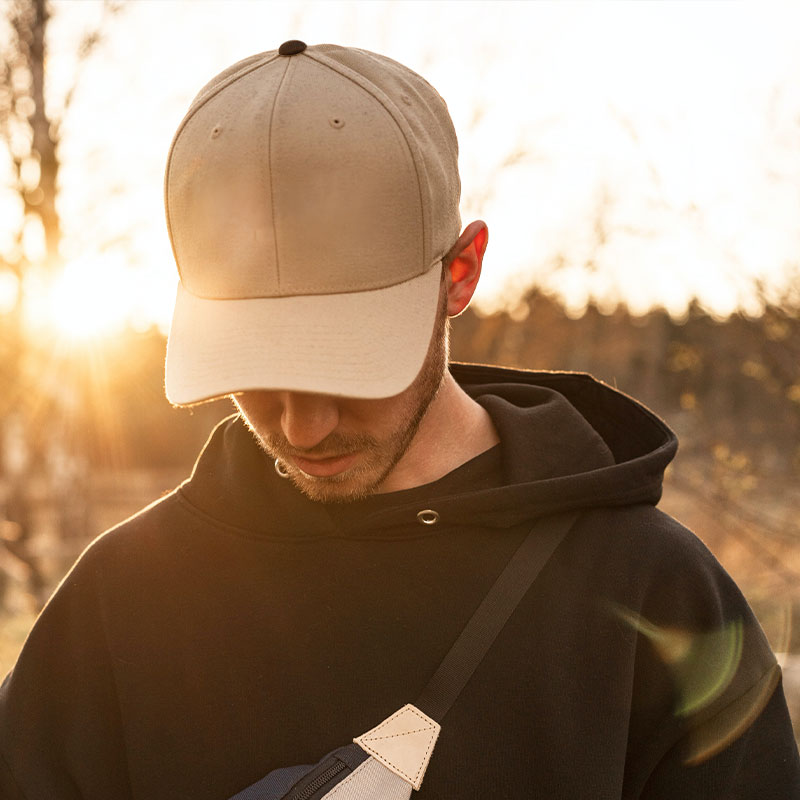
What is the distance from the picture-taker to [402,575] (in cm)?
182

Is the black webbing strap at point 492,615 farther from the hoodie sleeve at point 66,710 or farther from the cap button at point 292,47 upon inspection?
the cap button at point 292,47

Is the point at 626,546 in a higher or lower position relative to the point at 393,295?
lower

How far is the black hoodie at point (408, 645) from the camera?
1.67 metres

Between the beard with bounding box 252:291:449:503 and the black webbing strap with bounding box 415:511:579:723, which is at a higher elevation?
the beard with bounding box 252:291:449:503

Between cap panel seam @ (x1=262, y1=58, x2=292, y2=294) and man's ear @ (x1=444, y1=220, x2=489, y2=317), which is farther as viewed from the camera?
man's ear @ (x1=444, y1=220, x2=489, y2=317)

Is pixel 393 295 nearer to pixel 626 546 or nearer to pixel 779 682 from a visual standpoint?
pixel 626 546

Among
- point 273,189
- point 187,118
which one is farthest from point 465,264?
point 187,118

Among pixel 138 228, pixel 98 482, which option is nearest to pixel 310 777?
pixel 138 228

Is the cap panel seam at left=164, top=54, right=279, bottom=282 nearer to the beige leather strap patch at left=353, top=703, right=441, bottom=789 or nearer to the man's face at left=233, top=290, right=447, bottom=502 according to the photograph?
the man's face at left=233, top=290, right=447, bottom=502

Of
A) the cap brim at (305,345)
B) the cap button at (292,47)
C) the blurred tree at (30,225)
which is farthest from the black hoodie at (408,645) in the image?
the blurred tree at (30,225)

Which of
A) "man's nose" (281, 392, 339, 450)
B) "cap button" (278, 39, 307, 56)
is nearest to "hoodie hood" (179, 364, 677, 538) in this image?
"man's nose" (281, 392, 339, 450)

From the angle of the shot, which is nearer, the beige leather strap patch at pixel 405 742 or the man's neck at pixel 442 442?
the beige leather strap patch at pixel 405 742

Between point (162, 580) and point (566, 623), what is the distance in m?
0.90

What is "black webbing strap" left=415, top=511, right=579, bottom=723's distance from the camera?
1.65 meters
